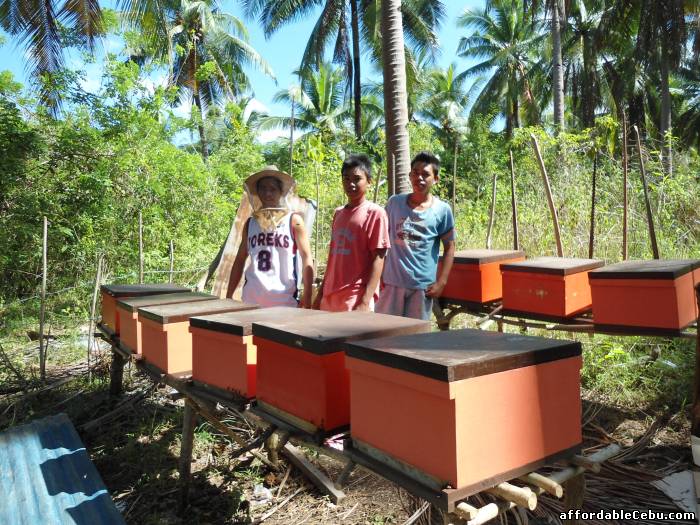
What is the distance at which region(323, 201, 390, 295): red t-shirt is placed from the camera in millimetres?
3018

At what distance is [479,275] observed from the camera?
13.7 feet

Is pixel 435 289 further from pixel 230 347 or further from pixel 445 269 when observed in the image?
pixel 230 347

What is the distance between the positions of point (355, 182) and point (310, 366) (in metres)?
1.64

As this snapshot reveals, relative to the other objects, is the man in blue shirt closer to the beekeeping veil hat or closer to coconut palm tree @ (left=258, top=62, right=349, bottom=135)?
the beekeeping veil hat

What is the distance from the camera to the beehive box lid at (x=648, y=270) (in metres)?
2.89

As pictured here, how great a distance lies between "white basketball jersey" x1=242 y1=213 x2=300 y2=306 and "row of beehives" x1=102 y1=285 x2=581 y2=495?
1.03m

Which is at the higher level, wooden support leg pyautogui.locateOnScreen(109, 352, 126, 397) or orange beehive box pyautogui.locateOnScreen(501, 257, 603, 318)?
orange beehive box pyautogui.locateOnScreen(501, 257, 603, 318)

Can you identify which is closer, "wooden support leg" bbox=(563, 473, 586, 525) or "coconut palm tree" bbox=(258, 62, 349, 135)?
"wooden support leg" bbox=(563, 473, 586, 525)

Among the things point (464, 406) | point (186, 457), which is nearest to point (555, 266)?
point (464, 406)

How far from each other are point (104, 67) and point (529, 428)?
8.62 metres

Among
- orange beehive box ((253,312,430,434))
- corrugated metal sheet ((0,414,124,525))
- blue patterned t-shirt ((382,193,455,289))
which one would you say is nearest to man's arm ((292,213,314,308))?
blue patterned t-shirt ((382,193,455,289))

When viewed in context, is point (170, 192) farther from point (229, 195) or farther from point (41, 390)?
point (41, 390)

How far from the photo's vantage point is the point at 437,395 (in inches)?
50.3

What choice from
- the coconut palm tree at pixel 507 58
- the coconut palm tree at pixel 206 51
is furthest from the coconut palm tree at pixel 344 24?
the coconut palm tree at pixel 507 58
